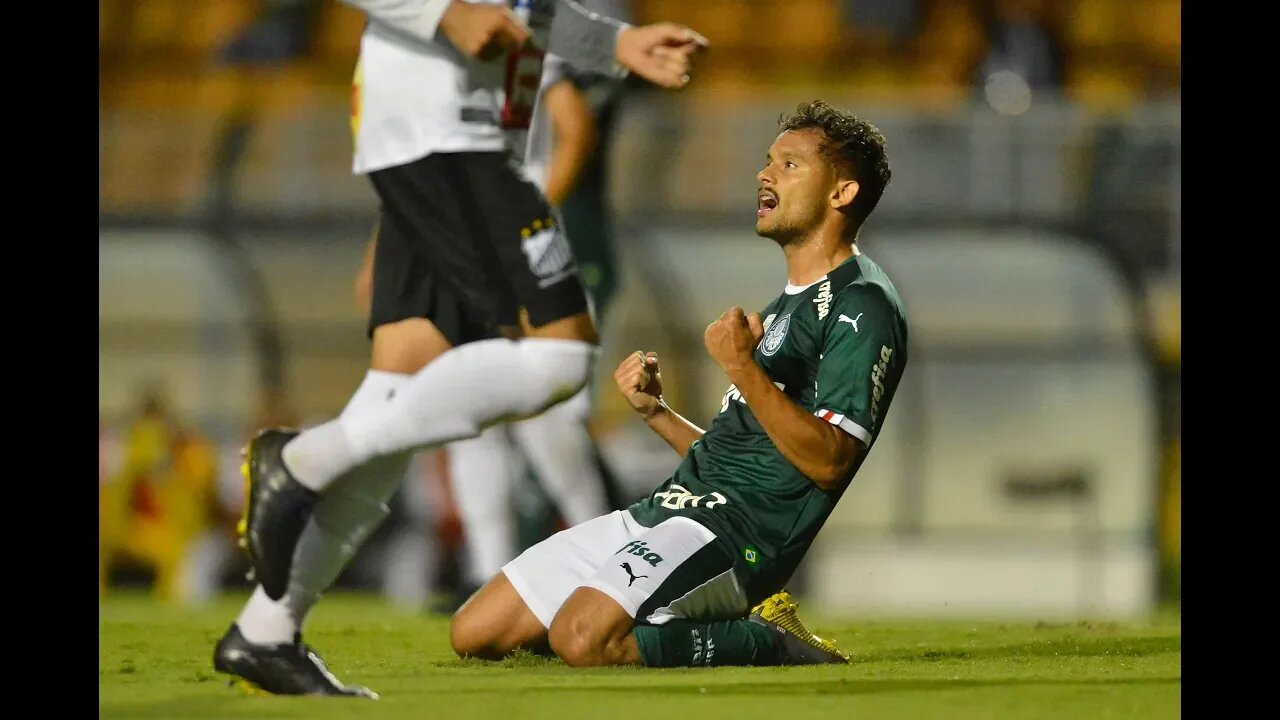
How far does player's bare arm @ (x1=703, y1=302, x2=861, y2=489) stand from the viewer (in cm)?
360

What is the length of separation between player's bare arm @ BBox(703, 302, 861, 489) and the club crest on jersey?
0.73 feet

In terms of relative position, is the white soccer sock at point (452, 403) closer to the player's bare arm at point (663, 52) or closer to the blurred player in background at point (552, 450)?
the player's bare arm at point (663, 52)

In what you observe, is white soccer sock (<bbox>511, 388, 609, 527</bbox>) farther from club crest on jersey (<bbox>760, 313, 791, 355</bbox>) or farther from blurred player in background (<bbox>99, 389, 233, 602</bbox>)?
blurred player in background (<bbox>99, 389, 233, 602</bbox>)

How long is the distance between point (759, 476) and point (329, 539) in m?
0.93

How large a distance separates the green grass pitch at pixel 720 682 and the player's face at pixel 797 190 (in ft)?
3.06

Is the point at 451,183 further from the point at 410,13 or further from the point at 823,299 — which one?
the point at 823,299

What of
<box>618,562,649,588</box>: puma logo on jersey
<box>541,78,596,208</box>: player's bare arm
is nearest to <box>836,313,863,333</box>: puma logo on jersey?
<box>618,562,649,588</box>: puma logo on jersey

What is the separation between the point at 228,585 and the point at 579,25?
613 centimetres

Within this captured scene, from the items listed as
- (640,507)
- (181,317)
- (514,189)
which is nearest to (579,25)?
(514,189)

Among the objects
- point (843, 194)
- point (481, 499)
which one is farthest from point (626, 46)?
point (481, 499)

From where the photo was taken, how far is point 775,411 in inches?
143

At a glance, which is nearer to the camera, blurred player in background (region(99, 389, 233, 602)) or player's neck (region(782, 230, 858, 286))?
player's neck (region(782, 230, 858, 286))

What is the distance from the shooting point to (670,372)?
363 inches

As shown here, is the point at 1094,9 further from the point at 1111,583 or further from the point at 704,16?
the point at 1111,583
